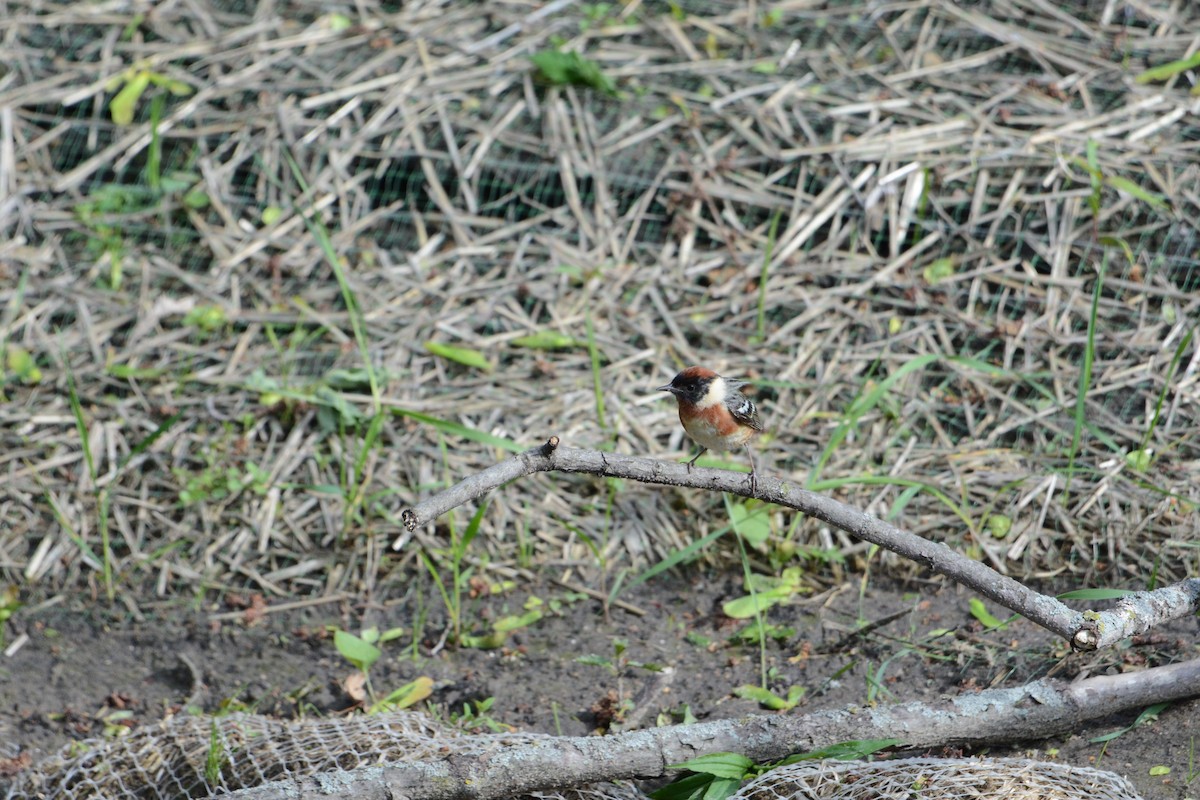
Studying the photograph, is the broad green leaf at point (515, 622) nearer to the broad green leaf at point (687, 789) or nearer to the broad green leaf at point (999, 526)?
the broad green leaf at point (687, 789)

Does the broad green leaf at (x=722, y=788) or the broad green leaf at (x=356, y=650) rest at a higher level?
the broad green leaf at (x=722, y=788)

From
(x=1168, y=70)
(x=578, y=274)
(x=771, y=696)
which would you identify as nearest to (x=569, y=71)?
(x=578, y=274)

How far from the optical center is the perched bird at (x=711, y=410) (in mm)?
4008

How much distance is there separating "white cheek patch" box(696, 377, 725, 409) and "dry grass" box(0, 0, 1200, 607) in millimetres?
534

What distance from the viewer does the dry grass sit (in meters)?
4.80

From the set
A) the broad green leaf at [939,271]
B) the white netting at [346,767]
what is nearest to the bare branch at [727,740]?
the white netting at [346,767]

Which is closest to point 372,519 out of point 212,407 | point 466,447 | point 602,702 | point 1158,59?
point 466,447

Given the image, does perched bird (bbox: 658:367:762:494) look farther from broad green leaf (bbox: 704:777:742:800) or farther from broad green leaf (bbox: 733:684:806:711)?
broad green leaf (bbox: 704:777:742:800)

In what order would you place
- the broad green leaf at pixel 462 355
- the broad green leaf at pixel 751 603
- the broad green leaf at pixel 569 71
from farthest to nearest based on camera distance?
1. the broad green leaf at pixel 569 71
2. the broad green leaf at pixel 462 355
3. the broad green leaf at pixel 751 603

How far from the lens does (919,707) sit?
332cm

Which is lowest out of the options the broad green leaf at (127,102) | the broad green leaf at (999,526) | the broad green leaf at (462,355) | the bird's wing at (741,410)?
the broad green leaf at (999,526)

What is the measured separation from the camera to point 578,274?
5684mm

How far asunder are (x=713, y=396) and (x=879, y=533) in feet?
3.17

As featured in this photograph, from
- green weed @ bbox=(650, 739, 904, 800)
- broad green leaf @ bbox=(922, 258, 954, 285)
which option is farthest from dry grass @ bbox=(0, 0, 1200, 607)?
green weed @ bbox=(650, 739, 904, 800)
